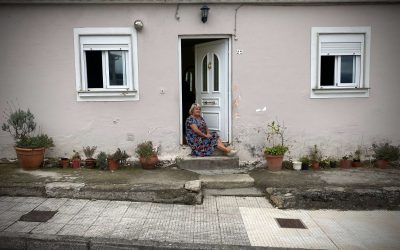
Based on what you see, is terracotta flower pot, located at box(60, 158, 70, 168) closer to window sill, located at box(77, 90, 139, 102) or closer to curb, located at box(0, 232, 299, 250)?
window sill, located at box(77, 90, 139, 102)

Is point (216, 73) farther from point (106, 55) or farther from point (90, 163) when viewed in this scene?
point (90, 163)

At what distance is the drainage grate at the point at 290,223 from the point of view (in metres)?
5.39

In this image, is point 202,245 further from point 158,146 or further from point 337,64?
point 337,64

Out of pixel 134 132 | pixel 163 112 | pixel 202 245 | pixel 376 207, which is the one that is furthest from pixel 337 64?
pixel 202 245

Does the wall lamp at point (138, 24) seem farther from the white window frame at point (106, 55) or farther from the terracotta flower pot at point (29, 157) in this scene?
the terracotta flower pot at point (29, 157)

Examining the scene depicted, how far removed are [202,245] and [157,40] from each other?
4.90 metres

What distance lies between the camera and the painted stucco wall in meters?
7.98

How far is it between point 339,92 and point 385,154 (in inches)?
68.0

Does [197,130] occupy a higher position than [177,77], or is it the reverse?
[177,77]

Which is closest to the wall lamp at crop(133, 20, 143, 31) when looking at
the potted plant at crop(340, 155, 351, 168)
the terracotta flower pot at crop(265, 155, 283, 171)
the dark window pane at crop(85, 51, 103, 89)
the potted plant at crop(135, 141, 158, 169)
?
the dark window pane at crop(85, 51, 103, 89)

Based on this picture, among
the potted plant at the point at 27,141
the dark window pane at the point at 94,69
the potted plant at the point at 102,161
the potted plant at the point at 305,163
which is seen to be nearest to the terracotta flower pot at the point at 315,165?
the potted plant at the point at 305,163

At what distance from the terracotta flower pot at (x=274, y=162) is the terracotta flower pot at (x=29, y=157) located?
4916 mm

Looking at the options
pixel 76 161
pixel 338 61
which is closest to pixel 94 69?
pixel 76 161

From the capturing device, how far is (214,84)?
8.84 meters
